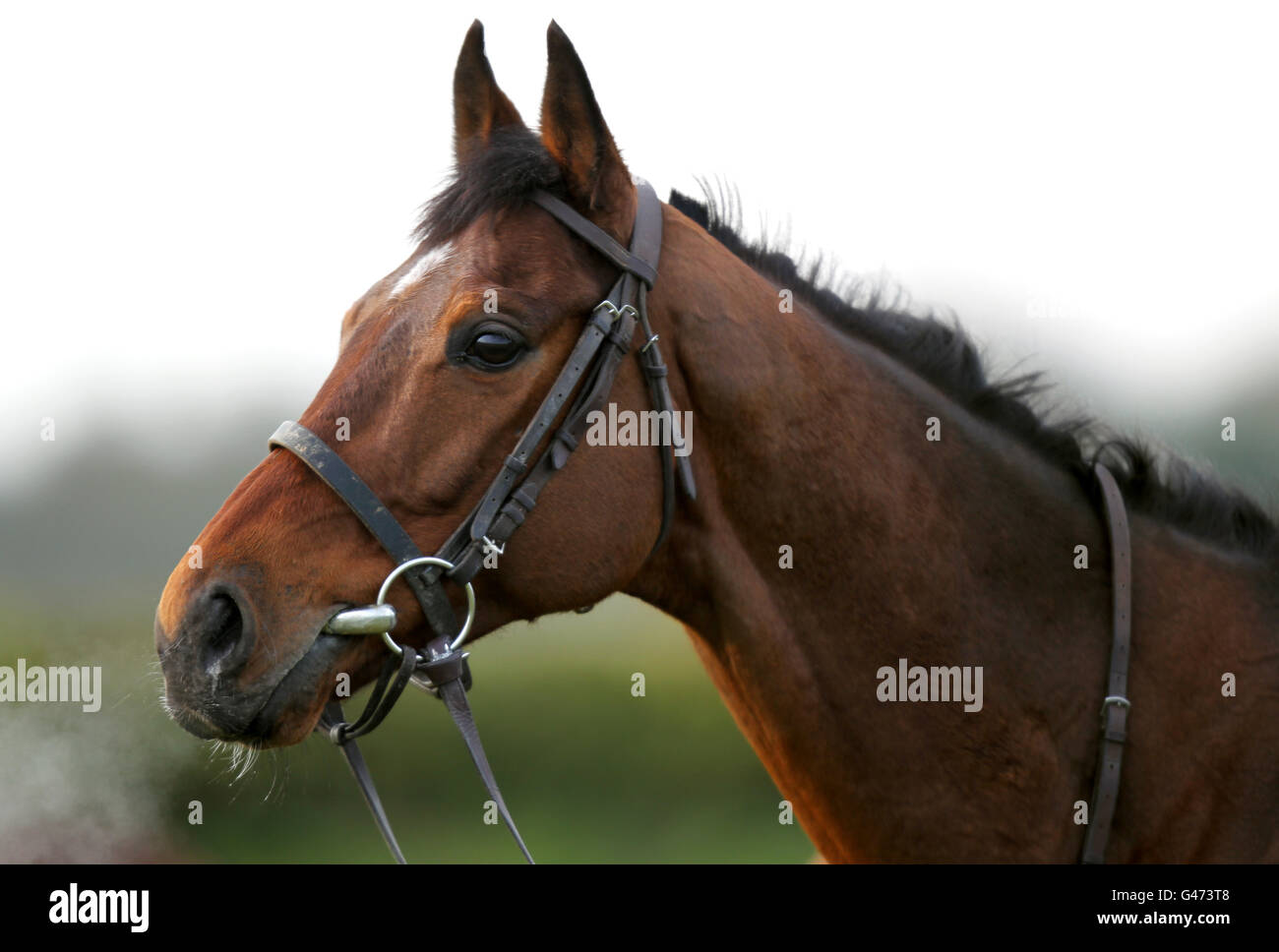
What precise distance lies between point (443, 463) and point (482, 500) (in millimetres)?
180

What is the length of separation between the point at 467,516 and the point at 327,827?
30.8ft

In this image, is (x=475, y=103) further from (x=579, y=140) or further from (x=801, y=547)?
(x=801, y=547)

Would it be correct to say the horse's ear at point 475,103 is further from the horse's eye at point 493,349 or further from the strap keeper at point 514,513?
the strap keeper at point 514,513

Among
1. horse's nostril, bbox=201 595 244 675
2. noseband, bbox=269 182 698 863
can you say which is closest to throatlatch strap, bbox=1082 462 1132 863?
noseband, bbox=269 182 698 863

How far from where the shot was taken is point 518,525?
10.6 feet

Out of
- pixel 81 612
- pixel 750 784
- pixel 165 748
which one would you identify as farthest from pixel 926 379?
pixel 81 612

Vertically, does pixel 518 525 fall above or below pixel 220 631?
above

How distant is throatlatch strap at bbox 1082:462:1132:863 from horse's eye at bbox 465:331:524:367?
2.33 meters

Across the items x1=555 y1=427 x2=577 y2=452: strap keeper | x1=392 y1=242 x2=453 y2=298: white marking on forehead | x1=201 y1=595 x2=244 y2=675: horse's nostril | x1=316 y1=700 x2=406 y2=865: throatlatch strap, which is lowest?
x1=316 y1=700 x2=406 y2=865: throatlatch strap

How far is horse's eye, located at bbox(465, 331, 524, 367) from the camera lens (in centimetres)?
323

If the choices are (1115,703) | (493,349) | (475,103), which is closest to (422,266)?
(493,349)

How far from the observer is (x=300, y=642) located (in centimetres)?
297

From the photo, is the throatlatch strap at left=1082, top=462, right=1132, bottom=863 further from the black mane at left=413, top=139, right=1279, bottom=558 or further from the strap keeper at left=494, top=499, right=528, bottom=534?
the strap keeper at left=494, top=499, right=528, bottom=534

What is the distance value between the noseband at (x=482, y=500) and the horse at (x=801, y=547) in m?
0.04
